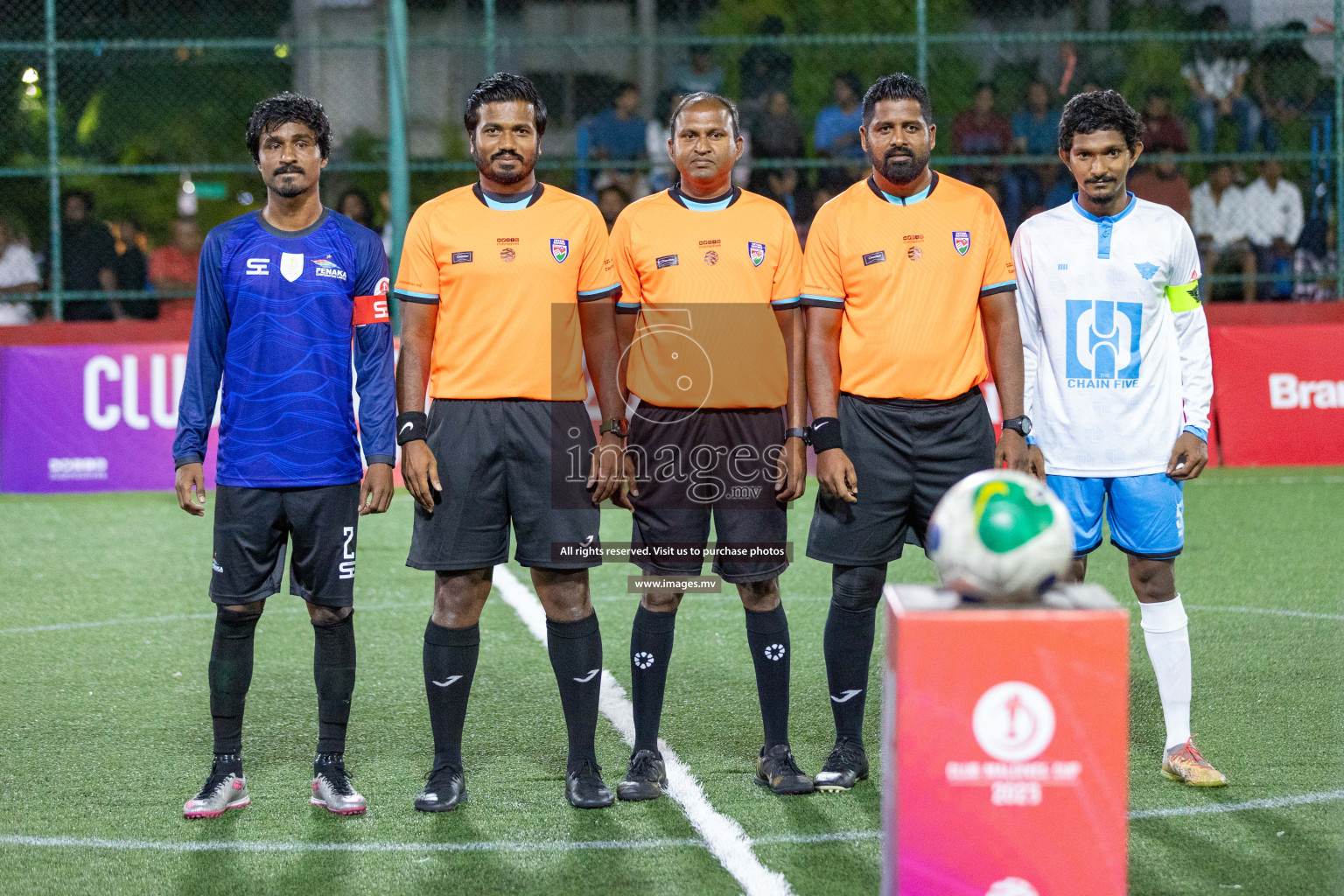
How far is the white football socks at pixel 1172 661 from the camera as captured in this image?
15.5 ft

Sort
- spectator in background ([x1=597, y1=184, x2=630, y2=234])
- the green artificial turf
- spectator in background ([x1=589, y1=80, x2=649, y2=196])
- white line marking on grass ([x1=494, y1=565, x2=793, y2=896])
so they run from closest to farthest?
white line marking on grass ([x1=494, y1=565, x2=793, y2=896])
the green artificial turf
spectator in background ([x1=597, y1=184, x2=630, y2=234])
spectator in background ([x1=589, y1=80, x2=649, y2=196])

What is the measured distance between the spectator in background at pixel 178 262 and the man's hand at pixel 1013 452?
421 inches

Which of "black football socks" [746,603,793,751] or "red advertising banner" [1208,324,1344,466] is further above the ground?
"red advertising banner" [1208,324,1344,466]

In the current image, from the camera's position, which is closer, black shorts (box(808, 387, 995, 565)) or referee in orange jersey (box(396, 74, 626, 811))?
referee in orange jersey (box(396, 74, 626, 811))

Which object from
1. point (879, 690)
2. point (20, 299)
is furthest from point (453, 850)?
point (20, 299)

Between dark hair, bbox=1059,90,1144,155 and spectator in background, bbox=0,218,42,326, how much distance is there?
1113 centimetres

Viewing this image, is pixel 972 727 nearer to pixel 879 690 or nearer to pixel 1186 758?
pixel 1186 758

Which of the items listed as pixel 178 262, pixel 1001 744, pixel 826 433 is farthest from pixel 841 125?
pixel 1001 744

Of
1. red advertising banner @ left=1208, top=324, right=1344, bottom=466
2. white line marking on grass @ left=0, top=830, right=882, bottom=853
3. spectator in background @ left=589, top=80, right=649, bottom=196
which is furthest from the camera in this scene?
spectator in background @ left=589, top=80, right=649, bottom=196

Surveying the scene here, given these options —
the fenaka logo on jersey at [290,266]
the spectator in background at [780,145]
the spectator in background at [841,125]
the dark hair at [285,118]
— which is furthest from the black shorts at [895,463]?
the spectator in background at [841,125]

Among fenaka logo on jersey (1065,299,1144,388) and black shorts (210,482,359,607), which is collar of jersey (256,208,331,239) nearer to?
black shorts (210,482,359,607)

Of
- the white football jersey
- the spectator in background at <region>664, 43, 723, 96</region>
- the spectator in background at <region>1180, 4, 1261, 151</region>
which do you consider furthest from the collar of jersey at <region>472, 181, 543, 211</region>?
the spectator in background at <region>1180, 4, 1261, 151</region>

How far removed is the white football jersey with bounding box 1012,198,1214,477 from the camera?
15.4 feet

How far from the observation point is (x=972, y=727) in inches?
119
